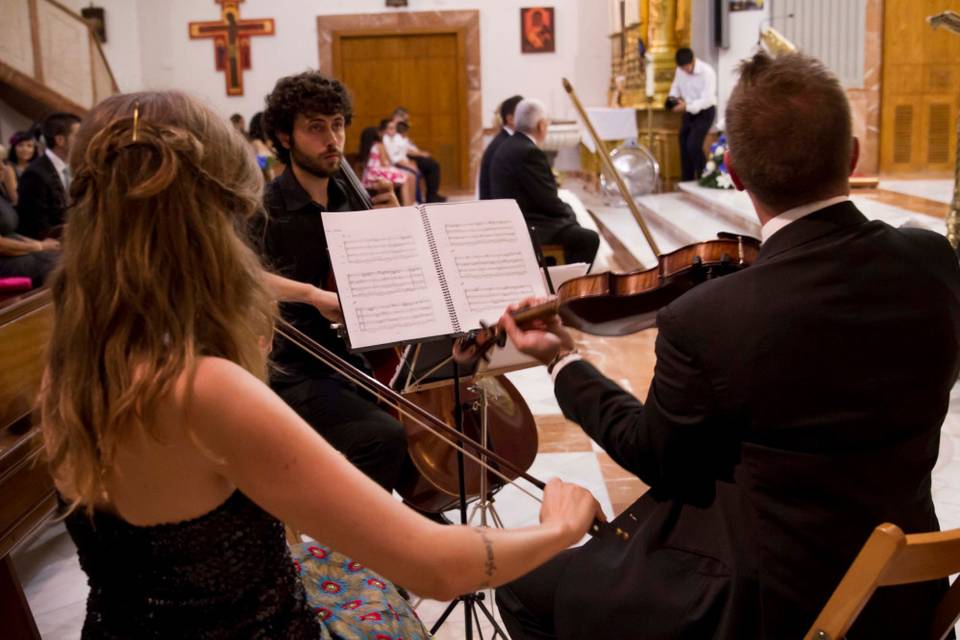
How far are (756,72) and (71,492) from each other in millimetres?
1146

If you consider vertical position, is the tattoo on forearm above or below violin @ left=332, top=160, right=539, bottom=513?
above

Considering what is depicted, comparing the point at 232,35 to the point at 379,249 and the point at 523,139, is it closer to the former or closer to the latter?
the point at 523,139

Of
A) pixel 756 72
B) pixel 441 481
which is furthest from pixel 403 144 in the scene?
pixel 756 72

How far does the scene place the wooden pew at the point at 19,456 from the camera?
238 cm

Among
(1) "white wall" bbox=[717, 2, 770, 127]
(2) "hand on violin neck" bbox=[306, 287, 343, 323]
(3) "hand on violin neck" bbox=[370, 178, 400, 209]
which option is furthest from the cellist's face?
(1) "white wall" bbox=[717, 2, 770, 127]

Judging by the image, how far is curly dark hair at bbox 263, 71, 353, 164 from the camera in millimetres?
3133

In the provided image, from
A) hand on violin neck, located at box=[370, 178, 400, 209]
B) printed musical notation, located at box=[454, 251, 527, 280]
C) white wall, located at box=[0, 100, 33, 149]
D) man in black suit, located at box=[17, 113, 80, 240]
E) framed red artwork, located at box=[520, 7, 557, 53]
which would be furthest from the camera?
framed red artwork, located at box=[520, 7, 557, 53]

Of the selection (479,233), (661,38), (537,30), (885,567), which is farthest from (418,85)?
(885,567)

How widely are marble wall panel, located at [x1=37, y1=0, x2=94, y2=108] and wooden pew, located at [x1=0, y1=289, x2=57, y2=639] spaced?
11716mm

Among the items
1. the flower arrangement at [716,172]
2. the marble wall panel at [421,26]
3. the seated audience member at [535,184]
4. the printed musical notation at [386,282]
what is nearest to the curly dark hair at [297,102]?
the printed musical notation at [386,282]

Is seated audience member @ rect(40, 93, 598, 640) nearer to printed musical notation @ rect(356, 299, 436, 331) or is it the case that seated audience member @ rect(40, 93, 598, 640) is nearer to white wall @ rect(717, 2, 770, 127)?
printed musical notation @ rect(356, 299, 436, 331)

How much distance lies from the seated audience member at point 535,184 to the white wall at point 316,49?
9444 mm

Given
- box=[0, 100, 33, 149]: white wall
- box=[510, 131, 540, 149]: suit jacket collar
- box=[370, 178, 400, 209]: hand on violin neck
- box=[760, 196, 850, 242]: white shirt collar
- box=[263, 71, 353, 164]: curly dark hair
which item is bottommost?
box=[370, 178, 400, 209]: hand on violin neck

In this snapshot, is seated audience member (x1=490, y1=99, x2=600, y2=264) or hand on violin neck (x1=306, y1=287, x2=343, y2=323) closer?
hand on violin neck (x1=306, y1=287, x2=343, y2=323)
